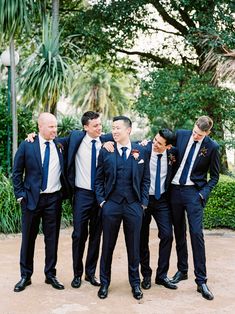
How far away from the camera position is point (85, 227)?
17.1 ft

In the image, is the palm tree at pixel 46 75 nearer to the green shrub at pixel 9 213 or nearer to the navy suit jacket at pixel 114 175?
the green shrub at pixel 9 213

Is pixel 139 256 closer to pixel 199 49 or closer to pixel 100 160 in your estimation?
pixel 100 160

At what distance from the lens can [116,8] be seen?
10.2 meters

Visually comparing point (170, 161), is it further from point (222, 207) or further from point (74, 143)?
point (222, 207)

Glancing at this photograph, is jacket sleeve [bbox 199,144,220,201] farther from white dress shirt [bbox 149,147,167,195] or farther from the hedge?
the hedge

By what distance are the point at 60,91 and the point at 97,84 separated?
21593mm

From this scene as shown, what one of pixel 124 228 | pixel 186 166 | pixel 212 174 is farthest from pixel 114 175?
pixel 212 174

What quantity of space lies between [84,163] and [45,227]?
0.80 meters

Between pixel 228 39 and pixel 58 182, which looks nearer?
pixel 58 182

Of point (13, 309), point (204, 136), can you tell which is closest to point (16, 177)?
point (13, 309)

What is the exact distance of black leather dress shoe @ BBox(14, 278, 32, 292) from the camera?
5.00 metres

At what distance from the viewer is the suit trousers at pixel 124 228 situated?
481 centimetres

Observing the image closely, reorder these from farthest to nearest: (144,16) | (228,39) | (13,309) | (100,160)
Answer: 1. (144,16)
2. (228,39)
3. (100,160)
4. (13,309)

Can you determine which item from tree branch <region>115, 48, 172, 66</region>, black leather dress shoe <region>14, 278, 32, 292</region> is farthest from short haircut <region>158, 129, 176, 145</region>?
tree branch <region>115, 48, 172, 66</region>
